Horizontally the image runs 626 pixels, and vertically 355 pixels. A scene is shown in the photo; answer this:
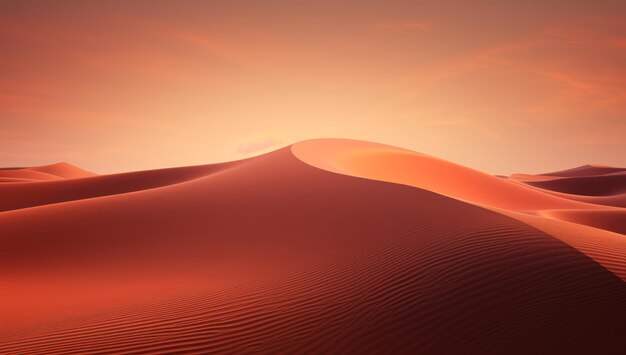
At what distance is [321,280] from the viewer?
620 cm

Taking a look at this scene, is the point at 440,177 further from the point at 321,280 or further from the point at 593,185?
the point at 593,185

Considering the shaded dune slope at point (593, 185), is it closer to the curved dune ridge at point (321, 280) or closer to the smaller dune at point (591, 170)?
the smaller dune at point (591, 170)

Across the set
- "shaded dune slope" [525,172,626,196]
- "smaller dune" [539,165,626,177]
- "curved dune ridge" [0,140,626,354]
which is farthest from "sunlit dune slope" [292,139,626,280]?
"smaller dune" [539,165,626,177]

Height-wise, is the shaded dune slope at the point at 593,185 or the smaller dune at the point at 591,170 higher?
the smaller dune at the point at 591,170

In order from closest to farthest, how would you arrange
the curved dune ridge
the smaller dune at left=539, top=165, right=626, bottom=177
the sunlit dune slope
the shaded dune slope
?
the curved dune ridge → the sunlit dune slope → the shaded dune slope → the smaller dune at left=539, top=165, right=626, bottom=177

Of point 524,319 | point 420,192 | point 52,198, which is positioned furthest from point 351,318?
point 52,198

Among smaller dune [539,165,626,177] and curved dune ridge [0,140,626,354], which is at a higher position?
smaller dune [539,165,626,177]

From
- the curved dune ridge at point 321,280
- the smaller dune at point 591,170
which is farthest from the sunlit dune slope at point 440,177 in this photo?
the smaller dune at point 591,170

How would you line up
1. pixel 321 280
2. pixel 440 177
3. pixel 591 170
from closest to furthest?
1. pixel 321 280
2. pixel 440 177
3. pixel 591 170

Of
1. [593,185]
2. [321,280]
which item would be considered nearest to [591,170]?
[593,185]

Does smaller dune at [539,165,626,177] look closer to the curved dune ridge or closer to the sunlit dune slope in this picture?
the sunlit dune slope

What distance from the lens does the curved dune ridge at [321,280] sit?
14.7ft

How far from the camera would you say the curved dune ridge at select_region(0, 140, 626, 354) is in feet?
14.7

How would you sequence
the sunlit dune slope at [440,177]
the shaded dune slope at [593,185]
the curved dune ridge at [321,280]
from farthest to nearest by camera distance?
the shaded dune slope at [593,185] → the sunlit dune slope at [440,177] → the curved dune ridge at [321,280]
